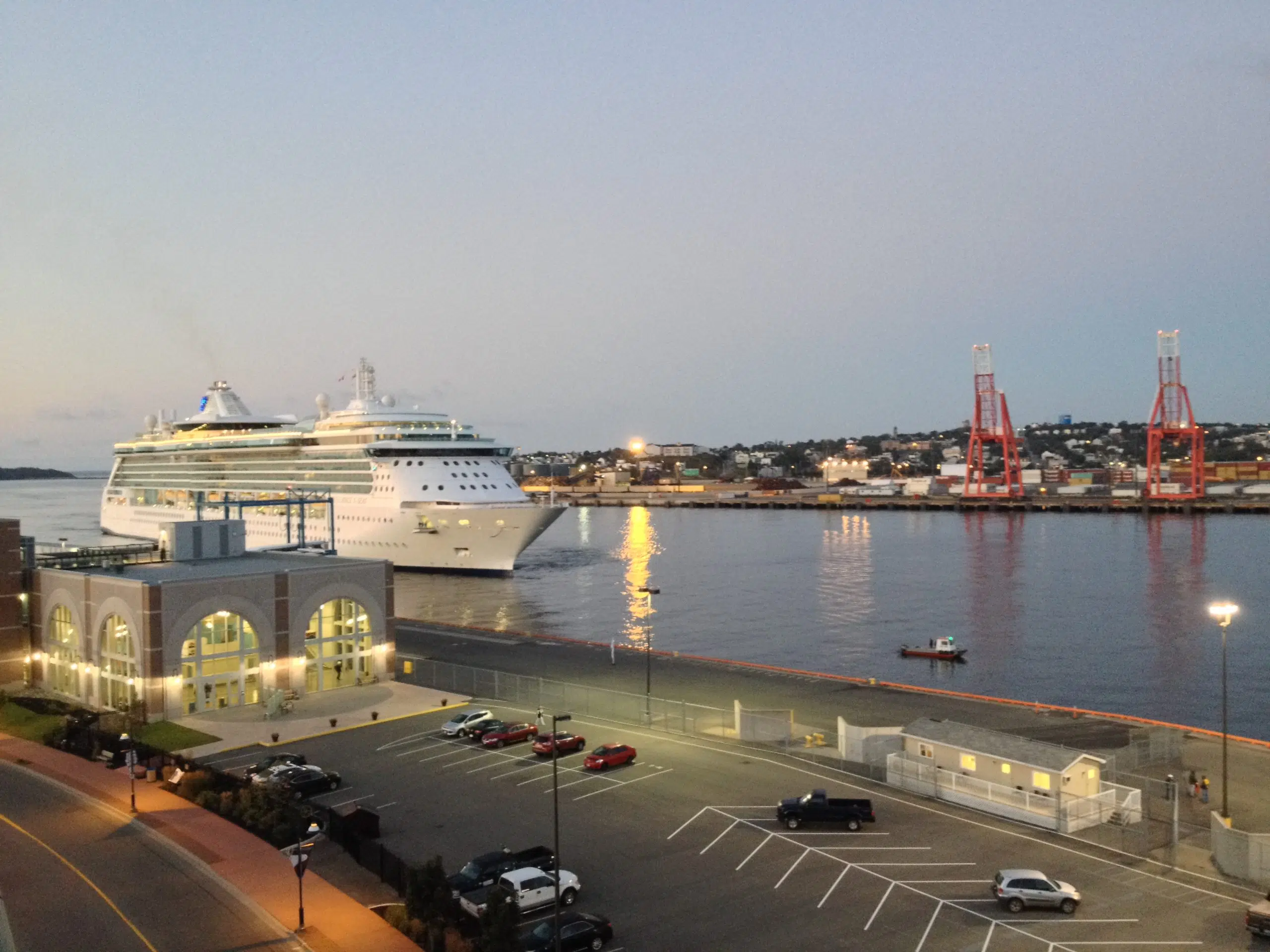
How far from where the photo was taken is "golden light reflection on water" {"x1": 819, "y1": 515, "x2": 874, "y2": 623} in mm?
58906

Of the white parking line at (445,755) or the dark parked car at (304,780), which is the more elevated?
the dark parked car at (304,780)

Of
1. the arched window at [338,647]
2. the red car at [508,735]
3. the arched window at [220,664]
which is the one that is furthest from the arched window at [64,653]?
the red car at [508,735]

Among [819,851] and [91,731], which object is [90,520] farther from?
[819,851]

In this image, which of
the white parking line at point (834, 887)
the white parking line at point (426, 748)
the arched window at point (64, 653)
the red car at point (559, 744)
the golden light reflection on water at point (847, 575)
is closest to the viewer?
the white parking line at point (834, 887)

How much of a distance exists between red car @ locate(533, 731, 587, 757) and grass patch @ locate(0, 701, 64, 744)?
12.5 meters

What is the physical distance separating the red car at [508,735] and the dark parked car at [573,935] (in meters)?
10.4

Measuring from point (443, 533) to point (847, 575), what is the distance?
29.3 meters

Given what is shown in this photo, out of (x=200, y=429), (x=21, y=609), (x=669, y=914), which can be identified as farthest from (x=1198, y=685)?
(x=200, y=429)

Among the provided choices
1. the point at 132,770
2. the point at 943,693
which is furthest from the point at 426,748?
the point at 943,693

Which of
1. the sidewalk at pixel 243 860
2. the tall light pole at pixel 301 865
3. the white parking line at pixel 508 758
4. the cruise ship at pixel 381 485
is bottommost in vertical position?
the white parking line at pixel 508 758

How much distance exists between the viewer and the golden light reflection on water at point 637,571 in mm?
52250

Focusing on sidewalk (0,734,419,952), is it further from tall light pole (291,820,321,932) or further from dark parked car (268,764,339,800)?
dark parked car (268,764,339,800)

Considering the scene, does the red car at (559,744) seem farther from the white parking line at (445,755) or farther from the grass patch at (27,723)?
the grass patch at (27,723)

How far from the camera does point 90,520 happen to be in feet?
487
